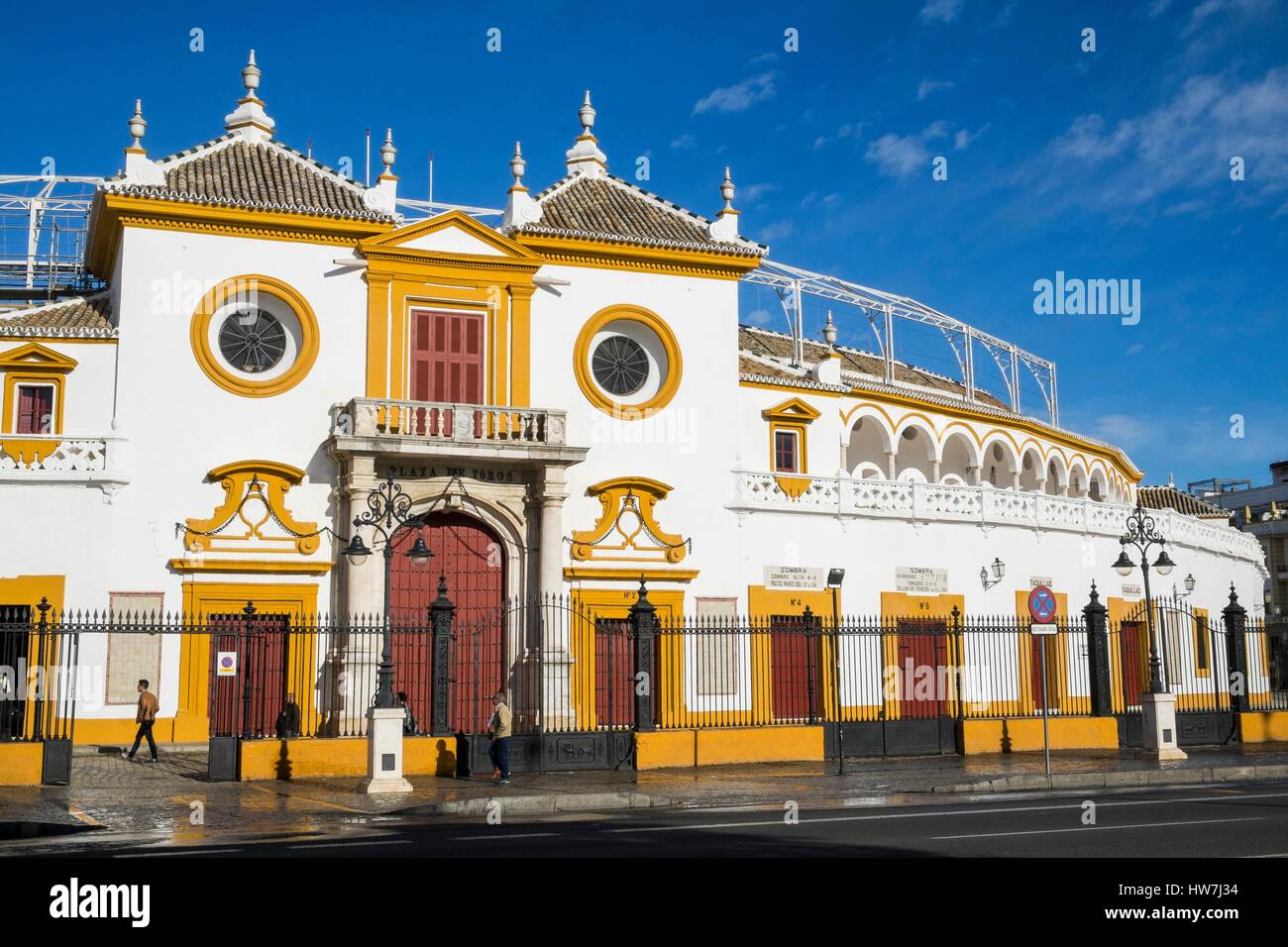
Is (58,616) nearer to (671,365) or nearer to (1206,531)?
(671,365)

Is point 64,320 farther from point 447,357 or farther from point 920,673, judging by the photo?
point 920,673

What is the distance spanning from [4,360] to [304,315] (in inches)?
228

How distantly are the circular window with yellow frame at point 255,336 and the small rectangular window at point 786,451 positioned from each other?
1110 cm

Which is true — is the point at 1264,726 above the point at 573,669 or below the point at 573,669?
below

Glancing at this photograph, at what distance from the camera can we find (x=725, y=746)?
76.6 ft

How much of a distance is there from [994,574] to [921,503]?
2849 millimetres

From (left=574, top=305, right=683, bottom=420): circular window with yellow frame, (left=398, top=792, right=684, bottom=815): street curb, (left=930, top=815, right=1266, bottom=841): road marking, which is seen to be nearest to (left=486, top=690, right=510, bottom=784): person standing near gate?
(left=398, top=792, right=684, bottom=815): street curb

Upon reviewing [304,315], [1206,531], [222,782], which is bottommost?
[222,782]

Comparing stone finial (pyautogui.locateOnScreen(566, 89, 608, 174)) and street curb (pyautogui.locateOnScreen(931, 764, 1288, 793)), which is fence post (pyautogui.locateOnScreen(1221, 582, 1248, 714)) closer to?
street curb (pyautogui.locateOnScreen(931, 764, 1288, 793))

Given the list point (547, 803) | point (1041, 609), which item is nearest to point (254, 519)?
point (547, 803)
